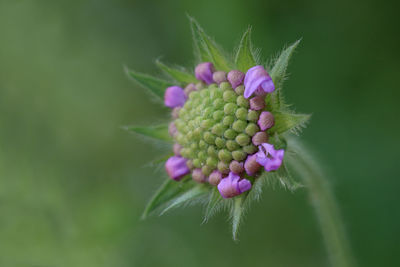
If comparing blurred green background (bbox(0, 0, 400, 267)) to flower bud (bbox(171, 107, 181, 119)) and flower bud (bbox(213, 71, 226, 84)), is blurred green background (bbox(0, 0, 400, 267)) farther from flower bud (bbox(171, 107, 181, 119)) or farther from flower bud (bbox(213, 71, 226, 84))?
flower bud (bbox(213, 71, 226, 84))

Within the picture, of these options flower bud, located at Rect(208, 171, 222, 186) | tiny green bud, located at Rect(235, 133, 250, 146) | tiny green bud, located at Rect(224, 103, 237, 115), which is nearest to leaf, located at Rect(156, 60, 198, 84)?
tiny green bud, located at Rect(224, 103, 237, 115)

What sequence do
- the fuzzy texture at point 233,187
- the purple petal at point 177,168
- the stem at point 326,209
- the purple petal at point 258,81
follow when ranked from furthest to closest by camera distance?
1. the stem at point 326,209
2. the purple petal at point 177,168
3. the fuzzy texture at point 233,187
4. the purple petal at point 258,81

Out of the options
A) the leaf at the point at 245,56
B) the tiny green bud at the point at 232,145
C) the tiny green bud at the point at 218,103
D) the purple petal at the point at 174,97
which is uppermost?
the purple petal at the point at 174,97

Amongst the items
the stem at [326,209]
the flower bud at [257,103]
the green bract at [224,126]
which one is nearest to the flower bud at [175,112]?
the green bract at [224,126]

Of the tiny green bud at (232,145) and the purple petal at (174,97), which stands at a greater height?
the purple petal at (174,97)

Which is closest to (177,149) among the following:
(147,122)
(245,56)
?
(245,56)

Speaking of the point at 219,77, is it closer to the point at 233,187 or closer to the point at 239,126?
the point at 239,126

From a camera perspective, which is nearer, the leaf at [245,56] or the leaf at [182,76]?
the leaf at [245,56]

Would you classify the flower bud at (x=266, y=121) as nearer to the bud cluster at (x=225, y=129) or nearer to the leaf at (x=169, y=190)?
the bud cluster at (x=225, y=129)
